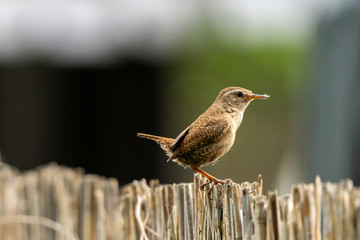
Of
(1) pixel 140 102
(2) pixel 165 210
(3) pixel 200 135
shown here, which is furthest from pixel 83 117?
(2) pixel 165 210

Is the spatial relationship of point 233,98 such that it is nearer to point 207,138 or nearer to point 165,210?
point 207,138

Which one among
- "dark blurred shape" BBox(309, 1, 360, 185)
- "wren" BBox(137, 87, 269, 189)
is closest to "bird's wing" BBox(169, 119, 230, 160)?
"wren" BBox(137, 87, 269, 189)

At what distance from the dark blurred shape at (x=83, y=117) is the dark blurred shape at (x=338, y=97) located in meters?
2.55

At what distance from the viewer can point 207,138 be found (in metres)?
3.54

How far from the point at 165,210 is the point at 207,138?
0.66 metres

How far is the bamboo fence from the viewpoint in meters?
2.20

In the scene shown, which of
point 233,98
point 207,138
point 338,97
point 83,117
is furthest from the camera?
point 83,117

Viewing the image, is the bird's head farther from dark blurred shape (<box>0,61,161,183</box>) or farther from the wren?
dark blurred shape (<box>0,61,161,183</box>)

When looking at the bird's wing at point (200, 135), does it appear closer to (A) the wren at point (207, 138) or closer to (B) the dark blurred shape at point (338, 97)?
(A) the wren at point (207, 138)

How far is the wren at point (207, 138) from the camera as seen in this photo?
354 cm

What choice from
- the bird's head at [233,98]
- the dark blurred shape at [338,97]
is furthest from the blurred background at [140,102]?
the bird's head at [233,98]

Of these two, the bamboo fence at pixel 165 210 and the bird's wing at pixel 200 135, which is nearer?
the bamboo fence at pixel 165 210

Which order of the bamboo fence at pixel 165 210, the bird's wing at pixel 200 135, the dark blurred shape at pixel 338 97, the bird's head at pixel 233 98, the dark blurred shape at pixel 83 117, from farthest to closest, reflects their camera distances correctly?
the dark blurred shape at pixel 83 117 < the dark blurred shape at pixel 338 97 < the bird's head at pixel 233 98 < the bird's wing at pixel 200 135 < the bamboo fence at pixel 165 210

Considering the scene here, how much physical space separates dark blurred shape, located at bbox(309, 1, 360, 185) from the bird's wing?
15.6ft
